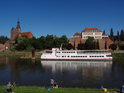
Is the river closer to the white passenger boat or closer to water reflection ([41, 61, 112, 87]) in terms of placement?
water reflection ([41, 61, 112, 87])

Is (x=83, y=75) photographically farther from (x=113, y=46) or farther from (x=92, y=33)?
(x=92, y=33)

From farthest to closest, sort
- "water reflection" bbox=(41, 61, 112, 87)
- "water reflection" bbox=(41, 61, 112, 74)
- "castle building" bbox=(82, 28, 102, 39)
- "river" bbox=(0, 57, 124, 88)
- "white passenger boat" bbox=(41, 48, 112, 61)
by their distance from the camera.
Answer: "castle building" bbox=(82, 28, 102, 39)
"white passenger boat" bbox=(41, 48, 112, 61)
"water reflection" bbox=(41, 61, 112, 74)
"water reflection" bbox=(41, 61, 112, 87)
"river" bbox=(0, 57, 124, 88)

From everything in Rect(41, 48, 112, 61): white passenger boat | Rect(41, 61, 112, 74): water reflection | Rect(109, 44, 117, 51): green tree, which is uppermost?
Rect(109, 44, 117, 51): green tree

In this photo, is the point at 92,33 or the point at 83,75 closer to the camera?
the point at 83,75

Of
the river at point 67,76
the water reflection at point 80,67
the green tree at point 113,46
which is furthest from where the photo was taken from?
the green tree at point 113,46

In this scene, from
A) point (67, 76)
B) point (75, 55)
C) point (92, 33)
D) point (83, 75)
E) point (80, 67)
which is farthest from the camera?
point (92, 33)

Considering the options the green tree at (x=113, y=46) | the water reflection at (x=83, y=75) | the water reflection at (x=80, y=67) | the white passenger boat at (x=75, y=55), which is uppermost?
the green tree at (x=113, y=46)

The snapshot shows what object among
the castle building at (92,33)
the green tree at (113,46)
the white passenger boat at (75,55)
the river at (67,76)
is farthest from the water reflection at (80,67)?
the castle building at (92,33)

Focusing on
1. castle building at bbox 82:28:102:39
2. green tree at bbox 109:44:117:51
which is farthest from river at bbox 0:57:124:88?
castle building at bbox 82:28:102:39

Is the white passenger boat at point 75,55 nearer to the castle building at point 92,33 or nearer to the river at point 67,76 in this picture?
the river at point 67,76

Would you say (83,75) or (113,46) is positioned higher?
(113,46)

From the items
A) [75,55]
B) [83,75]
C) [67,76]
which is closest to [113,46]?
[75,55]

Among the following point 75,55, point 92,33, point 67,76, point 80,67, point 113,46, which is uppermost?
point 92,33

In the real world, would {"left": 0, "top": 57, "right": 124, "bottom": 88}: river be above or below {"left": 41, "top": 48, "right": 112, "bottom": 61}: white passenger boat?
below
